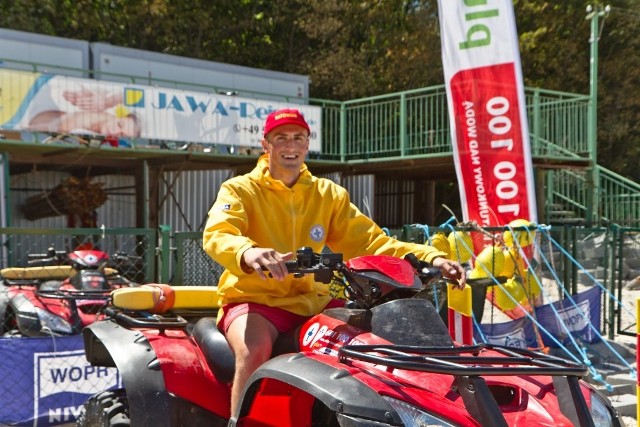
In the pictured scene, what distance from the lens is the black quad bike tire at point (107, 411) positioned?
4.07 m

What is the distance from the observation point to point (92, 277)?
25.3 feet

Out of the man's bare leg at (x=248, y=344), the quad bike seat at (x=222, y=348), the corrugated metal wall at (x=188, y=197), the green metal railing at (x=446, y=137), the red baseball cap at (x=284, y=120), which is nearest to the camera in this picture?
the man's bare leg at (x=248, y=344)

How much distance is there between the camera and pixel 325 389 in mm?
2660

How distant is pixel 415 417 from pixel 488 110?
899 cm

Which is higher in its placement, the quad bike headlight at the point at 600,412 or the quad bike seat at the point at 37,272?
the quad bike seat at the point at 37,272

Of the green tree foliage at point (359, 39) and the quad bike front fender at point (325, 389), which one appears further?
the green tree foliage at point (359, 39)

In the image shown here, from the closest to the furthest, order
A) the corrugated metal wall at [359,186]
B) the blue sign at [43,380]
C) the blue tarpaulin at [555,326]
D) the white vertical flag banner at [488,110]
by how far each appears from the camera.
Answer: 1. the blue sign at [43,380]
2. the blue tarpaulin at [555,326]
3. the white vertical flag banner at [488,110]
4. the corrugated metal wall at [359,186]

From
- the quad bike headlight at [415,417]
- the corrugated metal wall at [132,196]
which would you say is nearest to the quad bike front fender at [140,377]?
the quad bike headlight at [415,417]

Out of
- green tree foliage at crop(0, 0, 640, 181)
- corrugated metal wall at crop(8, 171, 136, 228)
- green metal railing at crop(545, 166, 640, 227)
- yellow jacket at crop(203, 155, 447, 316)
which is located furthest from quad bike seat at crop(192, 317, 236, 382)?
green tree foliage at crop(0, 0, 640, 181)

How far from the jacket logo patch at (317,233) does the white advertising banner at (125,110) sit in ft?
35.7

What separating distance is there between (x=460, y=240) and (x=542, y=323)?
135cm

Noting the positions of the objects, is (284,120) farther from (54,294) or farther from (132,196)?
(132,196)

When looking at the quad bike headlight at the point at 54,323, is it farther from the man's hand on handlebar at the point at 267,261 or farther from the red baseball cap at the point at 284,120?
the man's hand on handlebar at the point at 267,261

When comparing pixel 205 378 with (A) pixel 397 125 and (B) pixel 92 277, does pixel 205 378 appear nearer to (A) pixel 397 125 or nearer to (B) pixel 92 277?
(B) pixel 92 277
